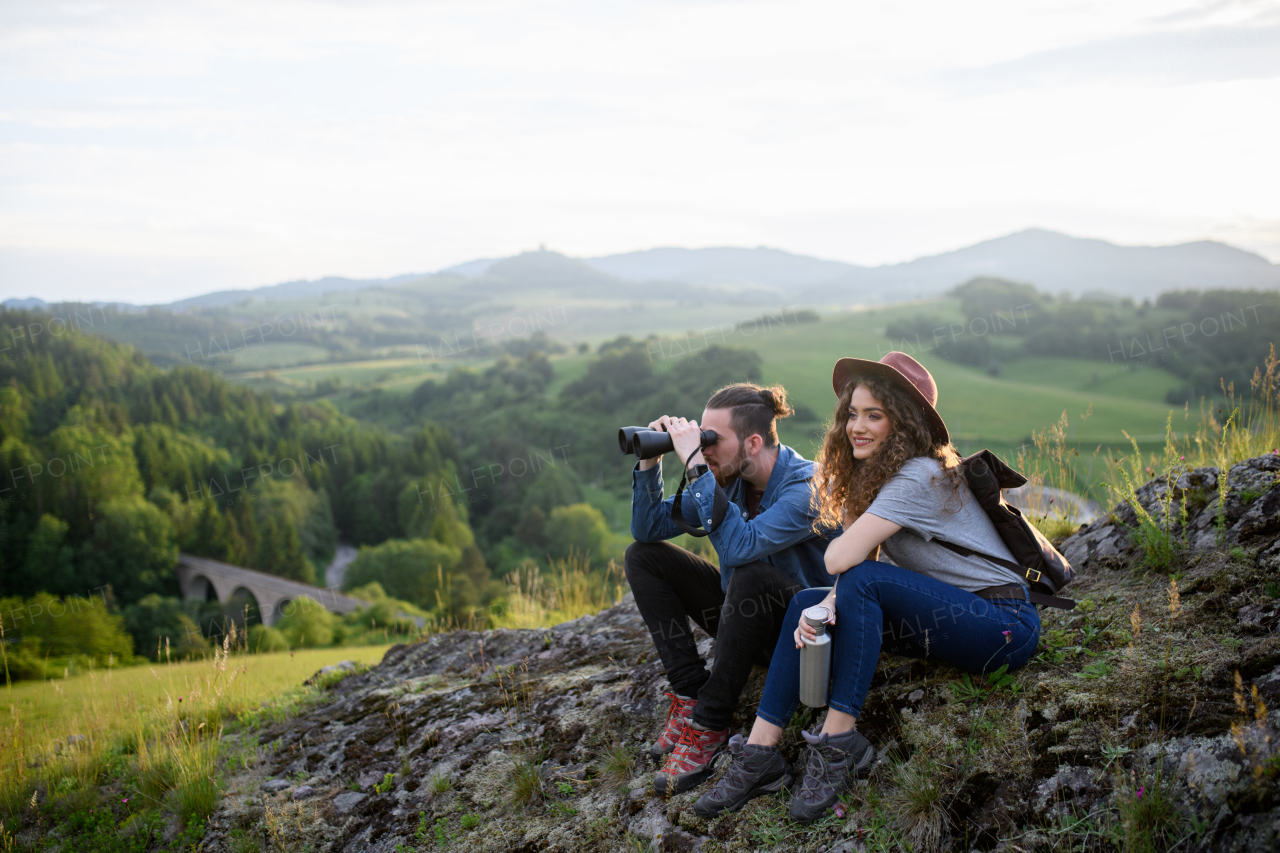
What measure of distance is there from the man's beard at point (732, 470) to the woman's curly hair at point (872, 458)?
321 mm

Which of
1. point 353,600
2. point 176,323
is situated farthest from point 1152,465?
point 176,323

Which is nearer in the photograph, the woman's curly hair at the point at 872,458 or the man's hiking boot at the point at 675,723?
the woman's curly hair at the point at 872,458

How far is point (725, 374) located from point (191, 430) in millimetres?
49281

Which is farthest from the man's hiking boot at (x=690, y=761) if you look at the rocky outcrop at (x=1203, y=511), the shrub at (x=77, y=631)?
the shrub at (x=77, y=631)

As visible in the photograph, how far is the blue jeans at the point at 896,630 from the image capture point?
221 centimetres

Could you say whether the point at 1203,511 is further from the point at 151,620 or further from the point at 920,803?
the point at 151,620

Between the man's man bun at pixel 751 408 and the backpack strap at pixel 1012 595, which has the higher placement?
the man's man bun at pixel 751 408

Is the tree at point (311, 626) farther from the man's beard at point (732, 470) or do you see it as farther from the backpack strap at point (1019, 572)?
the backpack strap at point (1019, 572)

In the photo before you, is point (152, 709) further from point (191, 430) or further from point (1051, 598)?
point (191, 430)

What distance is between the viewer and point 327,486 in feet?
194

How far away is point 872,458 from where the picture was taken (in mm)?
2373

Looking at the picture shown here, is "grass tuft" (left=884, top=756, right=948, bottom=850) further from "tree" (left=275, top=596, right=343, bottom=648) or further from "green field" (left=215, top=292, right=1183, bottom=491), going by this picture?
"tree" (left=275, top=596, right=343, bottom=648)

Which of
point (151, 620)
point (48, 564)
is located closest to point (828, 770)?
point (151, 620)

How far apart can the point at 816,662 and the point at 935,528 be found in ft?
1.94
